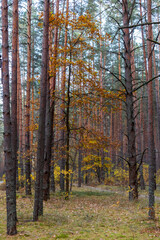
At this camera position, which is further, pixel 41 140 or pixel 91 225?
pixel 41 140

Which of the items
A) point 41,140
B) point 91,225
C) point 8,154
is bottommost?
point 91,225

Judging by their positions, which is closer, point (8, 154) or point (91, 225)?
point (8, 154)

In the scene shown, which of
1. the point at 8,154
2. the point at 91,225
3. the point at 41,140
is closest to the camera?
the point at 8,154

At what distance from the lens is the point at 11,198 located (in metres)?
5.92

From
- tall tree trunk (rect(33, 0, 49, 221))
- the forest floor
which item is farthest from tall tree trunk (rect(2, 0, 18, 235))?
tall tree trunk (rect(33, 0, 49, 221))

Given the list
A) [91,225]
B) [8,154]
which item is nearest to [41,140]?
[8,154]

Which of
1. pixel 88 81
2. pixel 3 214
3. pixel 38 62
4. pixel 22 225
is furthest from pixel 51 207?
pixel 38 62

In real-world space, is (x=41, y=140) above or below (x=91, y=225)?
above

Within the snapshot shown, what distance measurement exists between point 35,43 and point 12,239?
72.5ft

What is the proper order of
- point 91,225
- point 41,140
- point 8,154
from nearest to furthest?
point 8,154 → point 91,225 → point 41,140

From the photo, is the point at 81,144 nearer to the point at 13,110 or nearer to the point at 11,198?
the point at 13,110

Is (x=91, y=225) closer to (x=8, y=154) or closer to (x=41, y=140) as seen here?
(x=41, y=140)

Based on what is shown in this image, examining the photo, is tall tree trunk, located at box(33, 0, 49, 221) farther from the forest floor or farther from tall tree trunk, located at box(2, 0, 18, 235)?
tall tree trunk, located at box(2, 0, 18, 235)

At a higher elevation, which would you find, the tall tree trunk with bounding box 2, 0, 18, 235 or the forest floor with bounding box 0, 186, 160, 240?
the tall tree trunk with bounding box 2, 0, 18, 235
